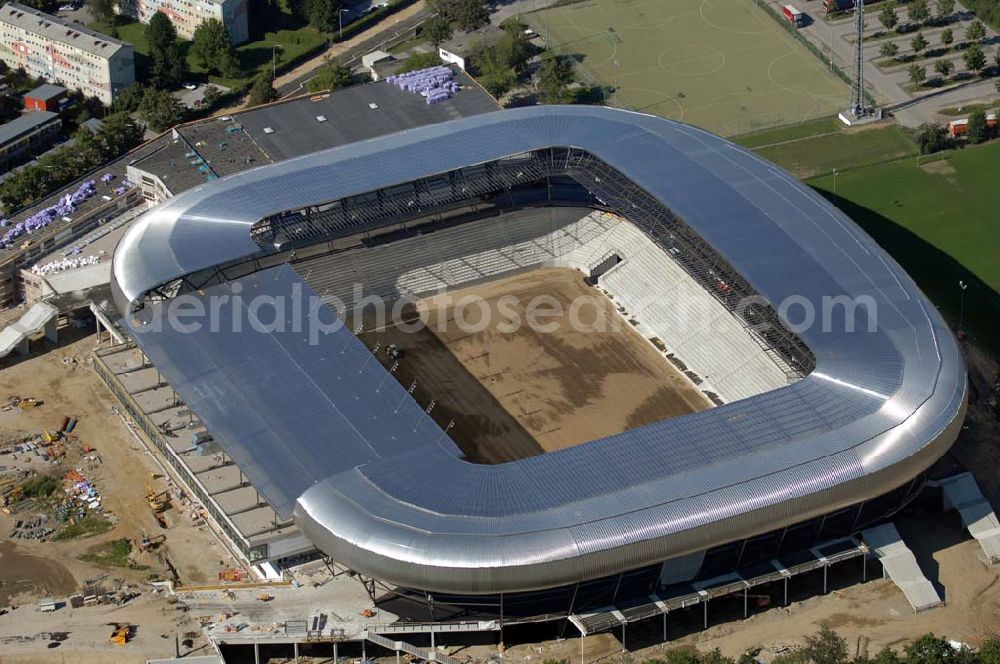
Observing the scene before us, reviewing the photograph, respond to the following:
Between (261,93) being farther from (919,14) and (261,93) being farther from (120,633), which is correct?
(120,633)

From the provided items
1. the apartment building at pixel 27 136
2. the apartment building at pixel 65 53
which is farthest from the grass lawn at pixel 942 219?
the apartment building at pixel 27 136

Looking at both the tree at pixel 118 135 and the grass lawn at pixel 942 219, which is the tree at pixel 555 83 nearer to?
the grass lawn at pixel 942 219

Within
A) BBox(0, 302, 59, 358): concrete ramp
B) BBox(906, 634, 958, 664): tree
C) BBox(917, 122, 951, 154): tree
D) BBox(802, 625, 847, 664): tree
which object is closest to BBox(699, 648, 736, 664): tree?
BBox(802, 625, 847, 664): tree

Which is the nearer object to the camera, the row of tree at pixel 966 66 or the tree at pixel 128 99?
the tree at pixel 128 99

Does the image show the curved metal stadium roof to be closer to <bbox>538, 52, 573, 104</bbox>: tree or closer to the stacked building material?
the stacked building material

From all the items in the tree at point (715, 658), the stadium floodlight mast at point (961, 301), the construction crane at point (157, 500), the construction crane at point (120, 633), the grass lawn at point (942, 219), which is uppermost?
the grass lawn at point (942, 219)

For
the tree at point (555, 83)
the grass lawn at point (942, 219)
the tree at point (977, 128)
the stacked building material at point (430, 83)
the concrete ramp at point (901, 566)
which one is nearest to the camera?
the concrete ramp at point (901, 566)
